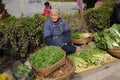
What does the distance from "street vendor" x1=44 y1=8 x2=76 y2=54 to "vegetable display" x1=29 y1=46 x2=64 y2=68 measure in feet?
3.44

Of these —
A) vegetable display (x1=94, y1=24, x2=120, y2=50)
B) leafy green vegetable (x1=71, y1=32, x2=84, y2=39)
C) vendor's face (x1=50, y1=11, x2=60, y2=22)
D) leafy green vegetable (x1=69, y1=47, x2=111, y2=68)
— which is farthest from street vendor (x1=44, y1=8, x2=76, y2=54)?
leafy green vegetable (x1=71, y1=32, x2=84, y2=39)

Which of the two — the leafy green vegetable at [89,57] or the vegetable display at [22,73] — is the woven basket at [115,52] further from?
the vegetable display at [22,73]

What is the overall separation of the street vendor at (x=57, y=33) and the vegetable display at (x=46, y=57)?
105 cm

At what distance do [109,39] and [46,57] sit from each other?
Result: 264 centimetres

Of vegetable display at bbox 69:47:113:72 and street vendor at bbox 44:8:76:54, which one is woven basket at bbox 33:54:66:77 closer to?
street vendor at bbox 44:8:76:54

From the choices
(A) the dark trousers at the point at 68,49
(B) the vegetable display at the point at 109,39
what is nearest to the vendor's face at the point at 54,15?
(A) the dark trousers at the point at 68,49

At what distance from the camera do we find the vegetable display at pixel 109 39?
778 centimetres

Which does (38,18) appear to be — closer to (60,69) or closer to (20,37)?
(20,37)

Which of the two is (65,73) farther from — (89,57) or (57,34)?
(89,57)

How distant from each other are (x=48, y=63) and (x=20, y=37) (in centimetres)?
185

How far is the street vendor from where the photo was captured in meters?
7.02

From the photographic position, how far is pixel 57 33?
7234 millimetres

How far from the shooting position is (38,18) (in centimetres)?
788

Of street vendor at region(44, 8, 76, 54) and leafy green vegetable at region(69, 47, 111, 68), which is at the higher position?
street vendor at region(44, 8, 76, 54)
